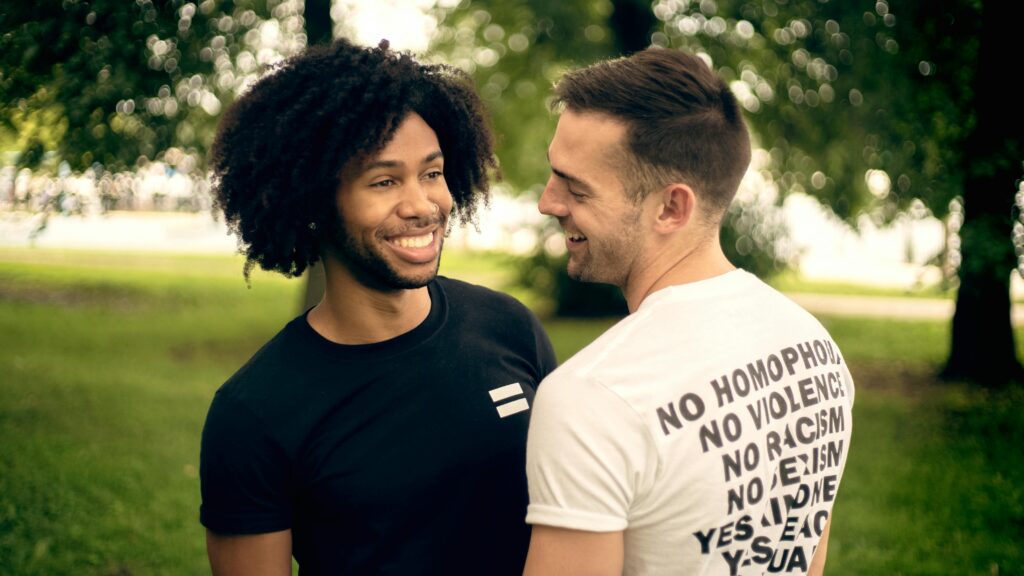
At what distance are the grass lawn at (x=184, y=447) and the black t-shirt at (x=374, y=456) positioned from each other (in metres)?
4.38

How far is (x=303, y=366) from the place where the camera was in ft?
8.32

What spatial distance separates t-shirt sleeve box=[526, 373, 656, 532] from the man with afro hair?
0.66m

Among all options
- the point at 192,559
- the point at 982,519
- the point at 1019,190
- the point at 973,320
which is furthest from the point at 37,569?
the point at 973,320

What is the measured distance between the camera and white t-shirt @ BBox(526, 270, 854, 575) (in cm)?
191

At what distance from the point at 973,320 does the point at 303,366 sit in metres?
11.2

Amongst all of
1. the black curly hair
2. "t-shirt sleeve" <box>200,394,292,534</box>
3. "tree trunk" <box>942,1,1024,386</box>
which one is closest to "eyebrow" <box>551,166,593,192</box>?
the black curly hair

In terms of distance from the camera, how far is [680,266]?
2299 mm

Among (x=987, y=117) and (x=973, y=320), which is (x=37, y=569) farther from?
(x=973, y=320)

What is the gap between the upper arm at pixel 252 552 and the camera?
241cm

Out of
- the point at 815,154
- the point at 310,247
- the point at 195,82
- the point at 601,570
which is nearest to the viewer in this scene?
the point at 601,570

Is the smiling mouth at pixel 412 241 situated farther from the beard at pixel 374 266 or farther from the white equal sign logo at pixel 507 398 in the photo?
the white equal sign logo at pixel 507 398

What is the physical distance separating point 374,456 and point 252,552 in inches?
15.5

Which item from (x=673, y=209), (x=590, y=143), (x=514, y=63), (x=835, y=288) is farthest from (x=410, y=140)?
(x=835, y=288)

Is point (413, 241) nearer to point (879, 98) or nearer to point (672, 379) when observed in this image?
point (672, 379)
